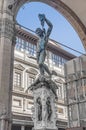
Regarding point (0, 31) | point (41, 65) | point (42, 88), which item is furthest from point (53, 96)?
point (0, 31)

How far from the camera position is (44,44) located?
697cm

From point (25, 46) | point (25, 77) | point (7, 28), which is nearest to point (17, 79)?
point (25, 77)

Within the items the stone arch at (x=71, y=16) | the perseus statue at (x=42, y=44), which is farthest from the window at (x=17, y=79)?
the perseus statue at (x=42, y=44)

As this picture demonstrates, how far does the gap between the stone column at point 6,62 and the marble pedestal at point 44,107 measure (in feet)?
4.80

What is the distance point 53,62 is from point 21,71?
5149 mm

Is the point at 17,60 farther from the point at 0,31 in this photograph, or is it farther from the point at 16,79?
the point at 0,31

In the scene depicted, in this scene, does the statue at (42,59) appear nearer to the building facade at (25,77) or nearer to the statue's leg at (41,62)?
the statue's leg at (41,62)

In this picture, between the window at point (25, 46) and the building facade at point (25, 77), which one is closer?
the building facade at point (25, 77)

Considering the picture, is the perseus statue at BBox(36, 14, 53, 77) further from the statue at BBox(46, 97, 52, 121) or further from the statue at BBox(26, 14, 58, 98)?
the statue at BBox(46, 97, 52, 121)

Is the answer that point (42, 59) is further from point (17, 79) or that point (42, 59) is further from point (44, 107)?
point (17, 79)

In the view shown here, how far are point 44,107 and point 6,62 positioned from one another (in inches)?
106

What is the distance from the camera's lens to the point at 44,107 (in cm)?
626

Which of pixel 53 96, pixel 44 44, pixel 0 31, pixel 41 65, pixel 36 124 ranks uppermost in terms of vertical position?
pixel 0 31

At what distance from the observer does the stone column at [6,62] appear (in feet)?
24.8
